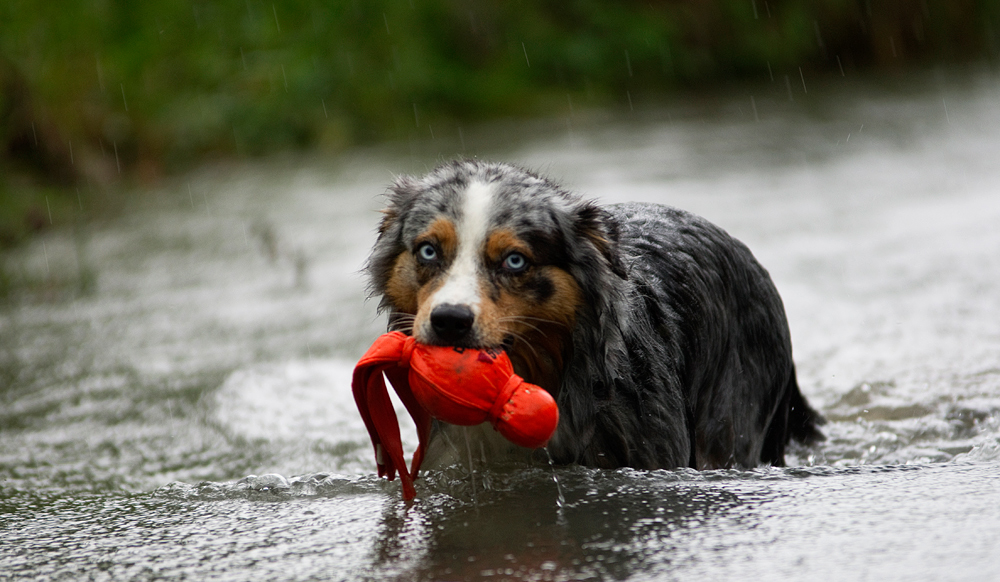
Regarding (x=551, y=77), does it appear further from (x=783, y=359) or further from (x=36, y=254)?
(x=783, y=359)

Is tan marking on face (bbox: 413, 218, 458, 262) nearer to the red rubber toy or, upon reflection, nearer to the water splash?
the red rubber toy

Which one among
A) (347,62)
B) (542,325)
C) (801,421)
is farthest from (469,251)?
(347,62)

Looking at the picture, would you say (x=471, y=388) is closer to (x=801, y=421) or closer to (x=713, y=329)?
(x=713, y=329)

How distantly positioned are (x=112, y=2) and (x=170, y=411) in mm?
8798

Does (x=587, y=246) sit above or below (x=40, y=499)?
above

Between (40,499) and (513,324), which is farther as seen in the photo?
(40,499)

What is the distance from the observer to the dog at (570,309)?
3281mm

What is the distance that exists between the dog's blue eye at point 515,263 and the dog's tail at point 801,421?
171 centimetres

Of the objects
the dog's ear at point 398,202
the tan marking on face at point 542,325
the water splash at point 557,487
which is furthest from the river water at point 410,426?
the dog's ear at point 398,202

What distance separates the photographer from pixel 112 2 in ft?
40.3

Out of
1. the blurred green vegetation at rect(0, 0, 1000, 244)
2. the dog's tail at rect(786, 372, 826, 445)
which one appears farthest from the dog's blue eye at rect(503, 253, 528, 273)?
the blurred green vegetation at rect(0, 0, 1000, 244)

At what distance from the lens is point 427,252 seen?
11.1 feet

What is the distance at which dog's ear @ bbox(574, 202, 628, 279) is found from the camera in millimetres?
3514

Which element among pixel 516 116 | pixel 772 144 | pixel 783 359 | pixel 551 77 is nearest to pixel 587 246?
pixel 783 359
